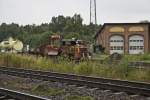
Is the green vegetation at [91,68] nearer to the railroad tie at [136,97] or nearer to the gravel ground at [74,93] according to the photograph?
the gravel ground at [74,93]

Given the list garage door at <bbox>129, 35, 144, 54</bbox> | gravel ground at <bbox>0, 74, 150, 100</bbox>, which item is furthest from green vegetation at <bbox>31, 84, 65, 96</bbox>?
garage door at <bbox>129, 35, 144, 54</bbox>

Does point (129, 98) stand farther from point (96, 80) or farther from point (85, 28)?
point (85, 28)

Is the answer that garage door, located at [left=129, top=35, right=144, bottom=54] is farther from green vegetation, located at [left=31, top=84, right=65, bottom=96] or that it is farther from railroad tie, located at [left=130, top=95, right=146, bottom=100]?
railroad tie, located at [left=130, top=95, right=146, bottom=100]

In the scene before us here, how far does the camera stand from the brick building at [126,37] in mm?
71188

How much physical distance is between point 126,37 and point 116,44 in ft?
7.21

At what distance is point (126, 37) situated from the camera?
72.6 m

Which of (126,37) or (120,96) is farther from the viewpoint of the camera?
(126,37)

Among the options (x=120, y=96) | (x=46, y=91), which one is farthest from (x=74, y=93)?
(x=120, y=96)

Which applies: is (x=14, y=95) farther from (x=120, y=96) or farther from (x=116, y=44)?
(x=116, y=44)

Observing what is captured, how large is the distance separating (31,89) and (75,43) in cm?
2036

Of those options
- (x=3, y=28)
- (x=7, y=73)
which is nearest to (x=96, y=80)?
(x=7, y=73)

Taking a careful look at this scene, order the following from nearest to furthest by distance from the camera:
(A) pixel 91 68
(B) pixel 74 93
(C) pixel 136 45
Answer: (B) pixel 74 93 < (A) pixel 91 68 < (C) pixel 136 45

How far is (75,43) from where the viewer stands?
117 ft

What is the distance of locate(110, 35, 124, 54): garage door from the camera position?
72188 mm
